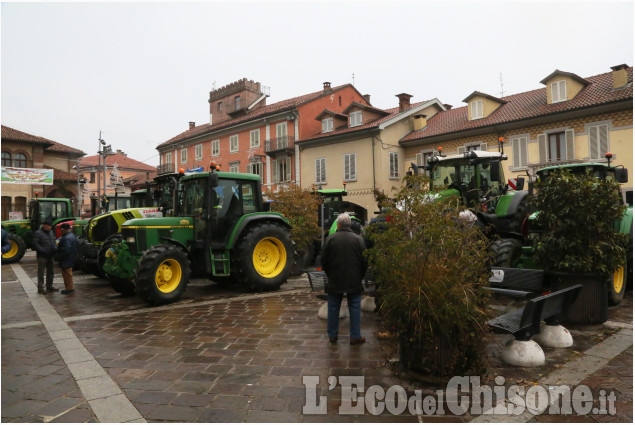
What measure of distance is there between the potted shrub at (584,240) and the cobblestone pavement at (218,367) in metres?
0.42

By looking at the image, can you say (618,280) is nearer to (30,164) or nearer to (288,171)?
(288,171)

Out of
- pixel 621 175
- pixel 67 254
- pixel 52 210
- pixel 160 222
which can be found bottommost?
pixel 67 254

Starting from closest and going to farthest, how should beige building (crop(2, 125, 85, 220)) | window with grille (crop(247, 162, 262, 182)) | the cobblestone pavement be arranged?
the cobblestone pavement, window with grille (crop(247, 162, 262, 182)), beige building (crop(2, 125, 85, 220))

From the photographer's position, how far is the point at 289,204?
38.0 feet

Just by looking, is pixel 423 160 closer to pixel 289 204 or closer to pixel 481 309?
pixel 289 204

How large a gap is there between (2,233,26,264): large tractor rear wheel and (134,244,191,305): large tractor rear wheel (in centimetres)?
1174

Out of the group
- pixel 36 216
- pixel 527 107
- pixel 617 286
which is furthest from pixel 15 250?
pixel 527 107

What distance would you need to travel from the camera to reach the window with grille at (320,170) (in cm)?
2683

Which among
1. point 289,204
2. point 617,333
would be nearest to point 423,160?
point 289,204

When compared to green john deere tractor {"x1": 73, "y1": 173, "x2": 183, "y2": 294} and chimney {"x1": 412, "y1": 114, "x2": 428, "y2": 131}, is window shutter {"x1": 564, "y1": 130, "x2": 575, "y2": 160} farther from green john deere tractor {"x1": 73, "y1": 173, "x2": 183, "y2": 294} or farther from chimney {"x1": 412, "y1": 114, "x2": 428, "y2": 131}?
green john deere tractor {"x1": 73, "y1": 173, "x2": 183, "y2": 294}

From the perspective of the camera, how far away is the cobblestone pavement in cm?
318

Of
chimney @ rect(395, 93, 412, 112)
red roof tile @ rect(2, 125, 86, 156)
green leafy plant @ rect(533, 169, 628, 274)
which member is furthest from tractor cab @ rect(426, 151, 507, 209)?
red roof tile @ rect(2, 125, 86, 156)

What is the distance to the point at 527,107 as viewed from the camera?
21.1 meters

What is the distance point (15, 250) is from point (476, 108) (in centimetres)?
2220
